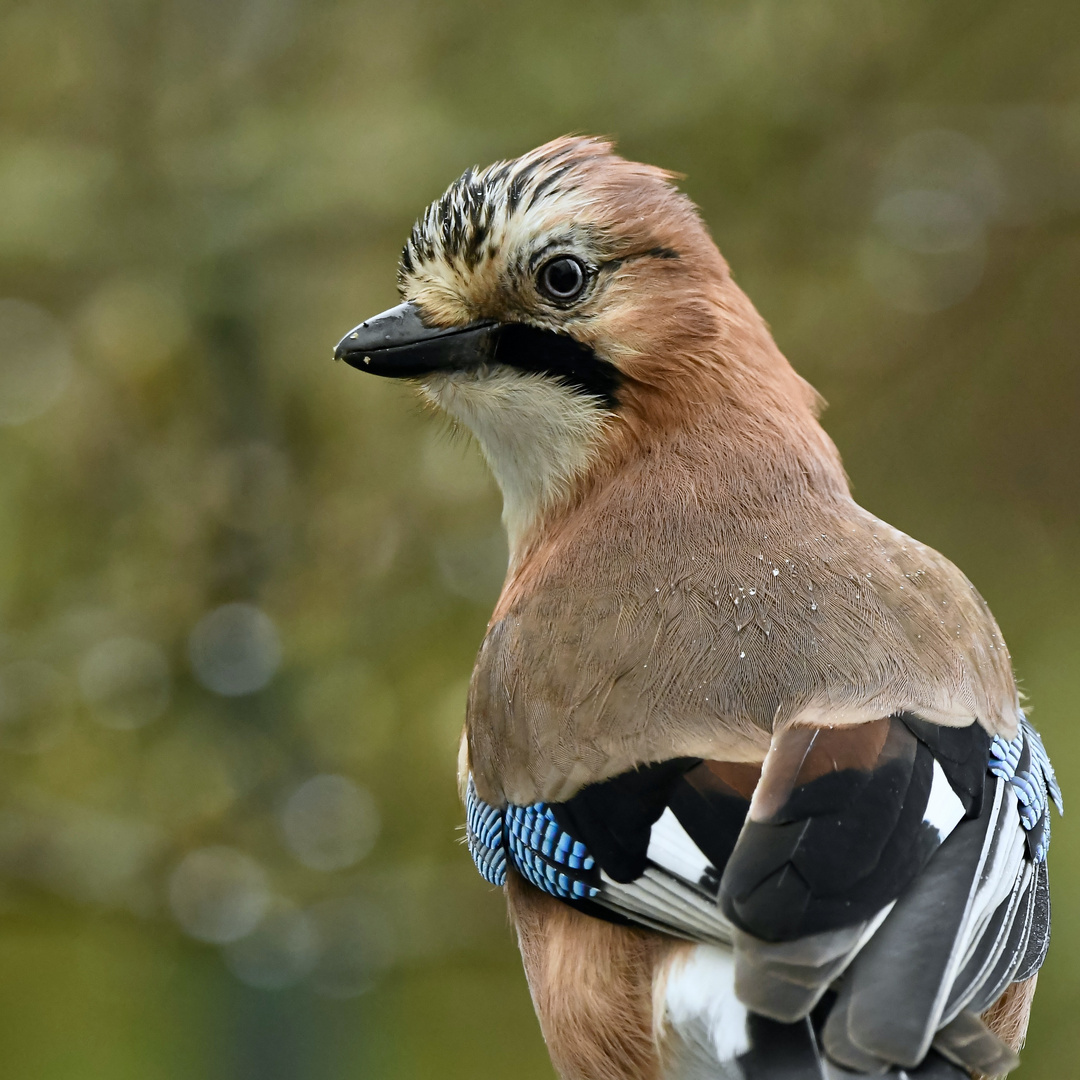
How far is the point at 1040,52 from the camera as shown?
216 inches

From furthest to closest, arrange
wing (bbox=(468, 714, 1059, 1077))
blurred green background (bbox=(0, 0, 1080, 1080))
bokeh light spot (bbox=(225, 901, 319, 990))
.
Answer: bokeh light spot (bbox=(225, 901, 319, 990)) < blurred green background (bbox=(0, 0, 1080, 1080)) < wing (bbox=(468, 714, 1059, 1077))

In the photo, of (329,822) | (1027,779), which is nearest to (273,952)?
(329,822)

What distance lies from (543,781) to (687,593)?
1.30 feet

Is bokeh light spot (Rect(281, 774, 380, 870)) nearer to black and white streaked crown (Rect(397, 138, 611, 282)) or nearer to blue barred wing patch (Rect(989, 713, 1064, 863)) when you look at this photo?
black and white streaked crown (Rect(397, 138, 611, 282))

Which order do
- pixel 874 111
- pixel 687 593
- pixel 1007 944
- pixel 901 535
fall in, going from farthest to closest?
pixel 874 111
pixel 901 535
pixel 687 593
pixel 1007 944

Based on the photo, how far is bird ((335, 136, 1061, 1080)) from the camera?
6.64ft

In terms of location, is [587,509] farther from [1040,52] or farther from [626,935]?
[1040,52]

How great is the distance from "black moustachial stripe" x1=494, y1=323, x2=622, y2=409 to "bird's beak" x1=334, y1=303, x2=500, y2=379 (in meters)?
0.03

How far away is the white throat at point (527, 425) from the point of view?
2.91 m

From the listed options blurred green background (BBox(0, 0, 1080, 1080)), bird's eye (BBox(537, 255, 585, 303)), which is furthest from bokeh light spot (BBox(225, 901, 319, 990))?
bird's eye (BBox(537, 255, 585, 303))

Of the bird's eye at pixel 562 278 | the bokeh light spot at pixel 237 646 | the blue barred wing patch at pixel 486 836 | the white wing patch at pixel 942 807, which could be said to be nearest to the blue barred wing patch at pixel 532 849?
the blue barred wing patch at pixel 486 836

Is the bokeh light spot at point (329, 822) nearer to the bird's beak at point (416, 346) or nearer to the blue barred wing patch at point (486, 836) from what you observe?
the blue barred wing patch at point (486, 836)

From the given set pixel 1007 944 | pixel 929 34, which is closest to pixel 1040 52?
pixel 929 34

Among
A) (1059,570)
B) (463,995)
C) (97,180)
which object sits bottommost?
(463,995)
